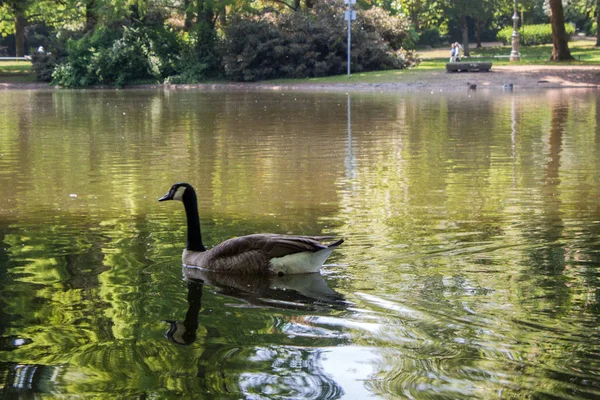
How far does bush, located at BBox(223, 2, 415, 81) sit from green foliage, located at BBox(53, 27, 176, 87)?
3.74 meters

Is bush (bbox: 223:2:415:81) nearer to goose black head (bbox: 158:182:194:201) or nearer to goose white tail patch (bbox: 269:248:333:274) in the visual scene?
goose black head (bbox: 158:182:194:201)

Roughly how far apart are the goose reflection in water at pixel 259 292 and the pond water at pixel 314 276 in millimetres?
26

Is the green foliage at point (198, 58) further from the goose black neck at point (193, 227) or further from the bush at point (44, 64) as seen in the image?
the goose black neck at point (193, 227)

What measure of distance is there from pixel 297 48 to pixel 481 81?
10.7 m

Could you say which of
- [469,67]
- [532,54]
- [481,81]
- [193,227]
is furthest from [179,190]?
[532,54]

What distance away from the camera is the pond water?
19.0ft

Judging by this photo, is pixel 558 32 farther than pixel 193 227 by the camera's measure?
Yes

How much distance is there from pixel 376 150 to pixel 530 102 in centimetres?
1545

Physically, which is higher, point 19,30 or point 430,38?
point 19,30

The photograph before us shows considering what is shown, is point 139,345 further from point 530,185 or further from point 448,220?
point 530,185

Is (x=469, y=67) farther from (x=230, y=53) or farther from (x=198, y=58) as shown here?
(x=198, y=58)

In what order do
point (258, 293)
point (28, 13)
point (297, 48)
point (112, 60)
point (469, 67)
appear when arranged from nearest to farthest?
point (258, 293), point (469, 67), point (297, 48), point (112, 60), point (28, 13)

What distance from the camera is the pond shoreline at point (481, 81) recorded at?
42.0 meters

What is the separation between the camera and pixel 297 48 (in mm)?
49000
